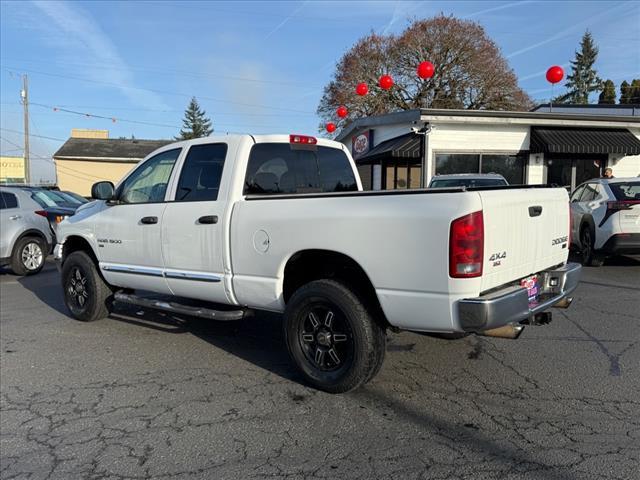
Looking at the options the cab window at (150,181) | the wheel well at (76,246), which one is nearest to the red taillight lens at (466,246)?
the cab window at (150,181)

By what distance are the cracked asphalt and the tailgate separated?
37.7 inches

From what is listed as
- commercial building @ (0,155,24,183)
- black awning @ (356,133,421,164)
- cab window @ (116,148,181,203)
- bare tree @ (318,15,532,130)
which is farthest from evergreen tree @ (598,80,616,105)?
commercial building @ (0,155,24,183)

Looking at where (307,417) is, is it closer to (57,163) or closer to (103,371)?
(103,371)

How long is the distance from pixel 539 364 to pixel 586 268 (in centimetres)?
578

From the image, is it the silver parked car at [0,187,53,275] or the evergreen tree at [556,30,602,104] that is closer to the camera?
the silver parked car at [0,187,53,275]

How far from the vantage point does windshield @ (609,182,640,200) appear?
8.99m

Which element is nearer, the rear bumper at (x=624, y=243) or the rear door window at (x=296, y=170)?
the rear door window at (x=296, y=170)

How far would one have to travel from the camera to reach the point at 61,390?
167 inches

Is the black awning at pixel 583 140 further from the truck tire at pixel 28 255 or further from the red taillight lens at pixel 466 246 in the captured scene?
the red taillight lens at pixel 466 246

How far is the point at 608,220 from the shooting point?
889 cm

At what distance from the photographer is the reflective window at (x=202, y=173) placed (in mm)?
4715

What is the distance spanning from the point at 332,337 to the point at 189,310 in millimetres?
1557

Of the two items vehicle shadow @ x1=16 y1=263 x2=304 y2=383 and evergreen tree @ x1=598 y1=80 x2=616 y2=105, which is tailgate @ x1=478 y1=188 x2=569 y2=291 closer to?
vehicle shadow @ x1=16 y1=263 x2=304 y2=383

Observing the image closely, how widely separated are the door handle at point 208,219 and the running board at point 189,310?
794mm
